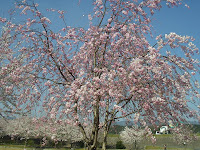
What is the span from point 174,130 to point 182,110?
2.15ft

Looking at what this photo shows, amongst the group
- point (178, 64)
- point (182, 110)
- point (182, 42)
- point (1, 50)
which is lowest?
point (182, 110)

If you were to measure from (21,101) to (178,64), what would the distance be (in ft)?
18.1

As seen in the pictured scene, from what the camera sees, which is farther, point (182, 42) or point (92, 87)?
point (182, 42)

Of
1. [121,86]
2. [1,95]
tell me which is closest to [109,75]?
[121,86]

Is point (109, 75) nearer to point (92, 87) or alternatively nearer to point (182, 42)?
point (92, 87)

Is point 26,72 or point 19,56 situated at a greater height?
point 19,56

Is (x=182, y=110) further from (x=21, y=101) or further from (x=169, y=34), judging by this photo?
(x=21, y=101)

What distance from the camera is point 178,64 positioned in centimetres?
684

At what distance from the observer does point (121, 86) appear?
248 inches

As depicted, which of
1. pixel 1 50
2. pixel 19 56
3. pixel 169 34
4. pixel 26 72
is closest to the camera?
pixel 169 34

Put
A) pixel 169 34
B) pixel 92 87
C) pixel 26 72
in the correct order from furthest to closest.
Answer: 1. pixel 26 72
2. pixel 169 34
3. pixel 92 87

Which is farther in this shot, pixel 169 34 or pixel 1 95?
pixel 1 95

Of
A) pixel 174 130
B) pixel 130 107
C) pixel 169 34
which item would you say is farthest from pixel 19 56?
pixel 174 130

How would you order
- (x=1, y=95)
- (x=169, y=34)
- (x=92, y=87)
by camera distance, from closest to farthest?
(x=92, y=87), (x=169, y=34), (x=1, y=95)
